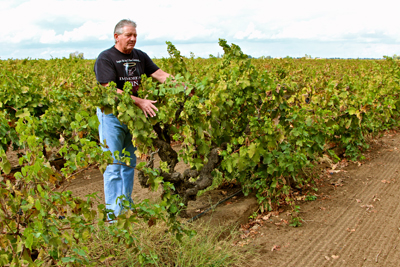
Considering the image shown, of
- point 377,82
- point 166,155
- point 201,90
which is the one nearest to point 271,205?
point 166,155

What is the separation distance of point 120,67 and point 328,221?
9.01 feet

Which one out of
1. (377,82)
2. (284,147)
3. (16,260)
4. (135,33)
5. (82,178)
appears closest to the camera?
(16,260)

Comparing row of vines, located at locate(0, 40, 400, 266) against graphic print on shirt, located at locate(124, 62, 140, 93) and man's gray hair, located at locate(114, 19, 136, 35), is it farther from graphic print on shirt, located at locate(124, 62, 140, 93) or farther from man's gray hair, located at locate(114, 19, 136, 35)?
man's gray hair, located at locate(114, 19, 136, 35)

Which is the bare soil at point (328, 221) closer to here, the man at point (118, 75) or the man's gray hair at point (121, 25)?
the man at point (118, 75)

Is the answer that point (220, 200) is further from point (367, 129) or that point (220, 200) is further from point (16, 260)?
point (367, 129)

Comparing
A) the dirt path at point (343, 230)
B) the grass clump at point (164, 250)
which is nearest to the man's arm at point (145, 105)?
the grass clump at point (164, 250)

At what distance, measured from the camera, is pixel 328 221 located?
388cm

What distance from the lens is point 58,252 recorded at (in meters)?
1.86

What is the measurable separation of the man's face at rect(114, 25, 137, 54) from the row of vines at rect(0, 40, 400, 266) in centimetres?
39

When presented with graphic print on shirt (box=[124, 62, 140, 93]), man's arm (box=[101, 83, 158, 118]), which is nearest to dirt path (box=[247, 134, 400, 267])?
man's arm (box=[101, 83, 158, 118])

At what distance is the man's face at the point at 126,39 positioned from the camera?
3.27 m

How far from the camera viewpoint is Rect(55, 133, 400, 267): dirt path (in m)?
3.20

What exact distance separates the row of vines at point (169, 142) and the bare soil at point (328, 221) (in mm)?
305

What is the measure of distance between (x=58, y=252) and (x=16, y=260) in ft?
0.69
